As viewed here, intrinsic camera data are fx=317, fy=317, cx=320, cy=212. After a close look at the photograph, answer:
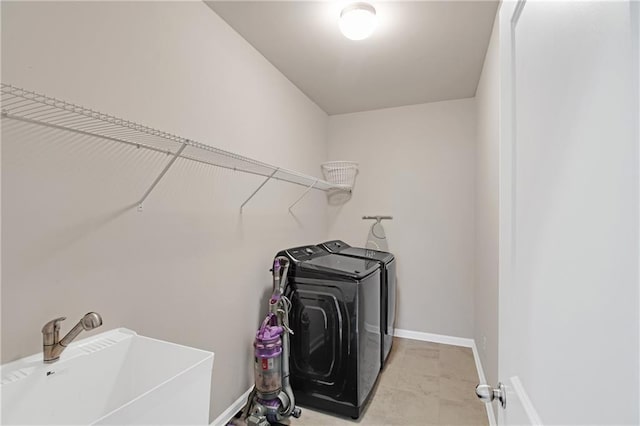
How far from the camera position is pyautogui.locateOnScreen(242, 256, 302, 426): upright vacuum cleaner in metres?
1.91

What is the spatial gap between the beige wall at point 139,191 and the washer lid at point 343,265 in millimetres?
444

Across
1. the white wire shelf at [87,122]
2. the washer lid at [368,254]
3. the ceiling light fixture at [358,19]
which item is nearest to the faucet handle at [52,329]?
the white wire shelf at [87,122]

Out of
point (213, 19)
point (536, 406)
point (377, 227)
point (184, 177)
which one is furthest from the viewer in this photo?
point (377, 227)

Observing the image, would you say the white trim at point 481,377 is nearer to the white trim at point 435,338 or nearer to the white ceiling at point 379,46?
the white trim at point 435,338

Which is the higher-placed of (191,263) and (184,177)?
(184,177)

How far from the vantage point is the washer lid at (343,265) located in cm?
206

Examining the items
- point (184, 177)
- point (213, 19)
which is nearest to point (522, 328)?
point (184, 177)

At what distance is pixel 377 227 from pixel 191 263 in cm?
227

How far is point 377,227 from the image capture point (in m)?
3.56

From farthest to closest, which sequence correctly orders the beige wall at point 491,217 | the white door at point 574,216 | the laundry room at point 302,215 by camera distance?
1. the beige wall at point 491,217
2. the laundry room at point 302,215
3. the white door at point 574,216

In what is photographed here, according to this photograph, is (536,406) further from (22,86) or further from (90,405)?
(22,86)

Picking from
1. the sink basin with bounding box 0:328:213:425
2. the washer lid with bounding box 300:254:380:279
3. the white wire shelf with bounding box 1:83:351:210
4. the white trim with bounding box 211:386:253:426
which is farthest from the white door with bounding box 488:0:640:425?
the white trim with bounding box 211:386:253:426

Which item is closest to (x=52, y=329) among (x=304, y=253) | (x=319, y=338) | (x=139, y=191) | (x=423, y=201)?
(x=139, y=191)

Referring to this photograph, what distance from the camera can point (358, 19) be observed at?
1.83m
